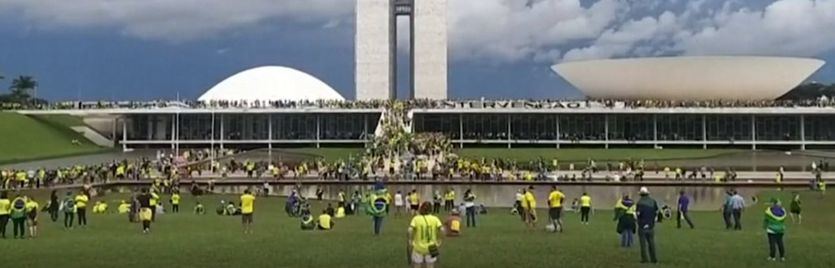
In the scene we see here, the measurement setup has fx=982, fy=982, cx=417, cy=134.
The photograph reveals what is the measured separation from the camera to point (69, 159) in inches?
2062

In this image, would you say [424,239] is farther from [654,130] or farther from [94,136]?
[94,136]

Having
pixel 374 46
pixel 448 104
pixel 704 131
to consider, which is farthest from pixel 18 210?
pixel 374 46

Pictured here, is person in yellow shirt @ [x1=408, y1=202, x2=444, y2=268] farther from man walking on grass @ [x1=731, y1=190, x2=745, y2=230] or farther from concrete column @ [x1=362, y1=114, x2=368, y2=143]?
concrete column @ [x1=362, y1=114, x2=368, y2=143]

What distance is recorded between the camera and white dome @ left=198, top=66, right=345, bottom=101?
84312 millimetres

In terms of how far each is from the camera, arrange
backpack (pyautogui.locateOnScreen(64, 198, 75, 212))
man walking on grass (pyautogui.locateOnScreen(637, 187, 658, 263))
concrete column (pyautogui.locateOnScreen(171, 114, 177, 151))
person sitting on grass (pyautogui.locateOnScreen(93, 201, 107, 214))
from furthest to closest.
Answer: concrete column (pyautogui.locateOnScreen(171, 114, 177, 151)), person sitting on grass (pyautogui.locateOnScreen(93, 201, 107, 214)), backpack (pyautogui.locateOnScreen(64, 198, 75, 212)), man walking on grass (pyautogui.locateOnScreen(637, 187, 658, 263))

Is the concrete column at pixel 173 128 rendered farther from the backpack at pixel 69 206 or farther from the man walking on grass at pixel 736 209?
the man walking on grass at pixel 736 209

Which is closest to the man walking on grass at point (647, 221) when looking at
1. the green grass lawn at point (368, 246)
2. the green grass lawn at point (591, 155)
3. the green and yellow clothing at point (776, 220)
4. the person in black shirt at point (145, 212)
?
the green grass lawn at point (368, 246)

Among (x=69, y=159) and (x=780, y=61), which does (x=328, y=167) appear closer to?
(x=69, y=159)

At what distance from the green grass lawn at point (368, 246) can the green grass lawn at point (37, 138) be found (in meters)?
33.6

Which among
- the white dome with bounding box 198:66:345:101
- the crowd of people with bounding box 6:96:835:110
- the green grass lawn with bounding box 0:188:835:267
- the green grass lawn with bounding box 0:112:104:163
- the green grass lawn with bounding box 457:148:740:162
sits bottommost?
the green grass lawn with bounding box 0:188:835:267

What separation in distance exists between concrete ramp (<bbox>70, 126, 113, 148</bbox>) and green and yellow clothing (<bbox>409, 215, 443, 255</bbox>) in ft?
203

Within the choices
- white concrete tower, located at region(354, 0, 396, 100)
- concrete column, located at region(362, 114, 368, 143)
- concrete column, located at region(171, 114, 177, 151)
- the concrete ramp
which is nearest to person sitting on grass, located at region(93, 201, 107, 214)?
concrete column, located at region(362, 114, 368, 143)

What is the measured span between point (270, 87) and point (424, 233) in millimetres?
76173

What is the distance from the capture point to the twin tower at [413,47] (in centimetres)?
8062
